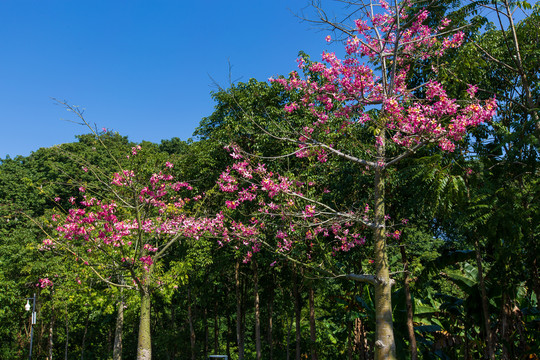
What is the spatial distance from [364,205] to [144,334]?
668 centimetres

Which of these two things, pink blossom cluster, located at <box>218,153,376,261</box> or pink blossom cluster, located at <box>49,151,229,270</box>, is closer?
pink blossom cluster, located at <box>218,153,376,261</box>

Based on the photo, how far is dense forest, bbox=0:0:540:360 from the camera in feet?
25.1

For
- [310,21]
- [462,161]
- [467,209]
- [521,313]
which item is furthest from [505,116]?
[521,313]

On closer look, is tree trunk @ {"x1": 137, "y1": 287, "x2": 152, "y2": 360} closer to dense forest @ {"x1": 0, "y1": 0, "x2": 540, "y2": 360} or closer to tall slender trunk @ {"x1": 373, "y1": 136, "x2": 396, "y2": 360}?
dense forest @ {"x1": 0, "y1": 0, "x2": 540, "y2": 360}

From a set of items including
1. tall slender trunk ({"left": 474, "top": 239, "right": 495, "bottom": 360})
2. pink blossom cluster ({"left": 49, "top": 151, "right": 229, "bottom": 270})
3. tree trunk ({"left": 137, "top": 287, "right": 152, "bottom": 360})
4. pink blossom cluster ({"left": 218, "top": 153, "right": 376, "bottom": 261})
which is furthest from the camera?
tall slender trunk ({"left": 474, "top": 239, "right": 495, "bottom": 360})

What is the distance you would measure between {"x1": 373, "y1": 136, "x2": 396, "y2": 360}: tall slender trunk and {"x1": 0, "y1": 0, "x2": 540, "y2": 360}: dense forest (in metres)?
0.03

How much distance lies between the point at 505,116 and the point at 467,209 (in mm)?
4442

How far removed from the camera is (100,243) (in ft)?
34.1

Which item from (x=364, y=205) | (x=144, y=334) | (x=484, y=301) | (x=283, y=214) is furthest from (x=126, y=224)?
(x=484, y=301)

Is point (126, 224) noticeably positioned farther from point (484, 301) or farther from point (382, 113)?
point (484, 301)

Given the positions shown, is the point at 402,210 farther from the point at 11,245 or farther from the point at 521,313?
the point at 11,245

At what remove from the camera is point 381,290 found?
24.4ft

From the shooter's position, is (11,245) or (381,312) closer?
(381,312)

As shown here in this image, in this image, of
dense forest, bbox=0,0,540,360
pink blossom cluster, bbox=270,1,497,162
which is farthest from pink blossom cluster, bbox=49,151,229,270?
pink blossom cluster, bbox=270,1,497,162
